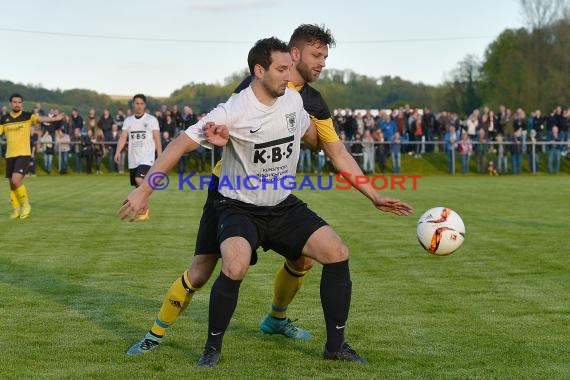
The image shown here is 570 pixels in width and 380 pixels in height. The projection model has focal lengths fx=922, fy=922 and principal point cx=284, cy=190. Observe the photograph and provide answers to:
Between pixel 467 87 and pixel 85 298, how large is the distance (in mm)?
80590

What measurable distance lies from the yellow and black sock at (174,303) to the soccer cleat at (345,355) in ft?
3.22

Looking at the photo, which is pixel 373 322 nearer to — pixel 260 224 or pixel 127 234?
pixel 260 224

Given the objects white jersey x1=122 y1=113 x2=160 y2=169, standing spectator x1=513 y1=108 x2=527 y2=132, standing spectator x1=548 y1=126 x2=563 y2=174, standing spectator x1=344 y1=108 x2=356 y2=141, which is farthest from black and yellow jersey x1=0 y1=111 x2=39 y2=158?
standing spectator x1=548 y1=126 x2=563 y2=174

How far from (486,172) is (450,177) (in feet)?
7.83

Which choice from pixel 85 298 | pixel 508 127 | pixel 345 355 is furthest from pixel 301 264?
pixel 508 127

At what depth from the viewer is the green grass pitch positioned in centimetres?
564

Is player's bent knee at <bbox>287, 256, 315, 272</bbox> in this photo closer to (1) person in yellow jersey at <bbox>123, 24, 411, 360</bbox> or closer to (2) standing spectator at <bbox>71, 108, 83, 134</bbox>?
(1) person in yellow jersey at <bbox>123, 24, 411, 360</bbox>

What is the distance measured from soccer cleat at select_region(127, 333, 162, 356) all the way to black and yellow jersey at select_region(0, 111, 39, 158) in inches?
462

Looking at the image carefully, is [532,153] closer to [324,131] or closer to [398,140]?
[398,140]

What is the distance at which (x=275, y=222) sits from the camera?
5.96 meters

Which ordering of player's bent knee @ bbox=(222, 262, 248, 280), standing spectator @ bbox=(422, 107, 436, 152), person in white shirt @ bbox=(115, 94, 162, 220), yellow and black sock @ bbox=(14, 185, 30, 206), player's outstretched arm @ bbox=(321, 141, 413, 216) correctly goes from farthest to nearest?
standing spectator @ bbox=(422, 107, 436, 152), person in white shirt @ bbox=(115, 94, 162, 220), yellow and black sock @ bbox=(14, 185, 30, 206), player's outstretched arm @ bbox=(321, 141, 413, 216), player's bent knee @ bbox=(222, 262, 248, 280)

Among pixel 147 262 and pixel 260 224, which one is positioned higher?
pixel 260 224

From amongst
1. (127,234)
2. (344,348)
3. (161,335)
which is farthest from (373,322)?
(127,234)

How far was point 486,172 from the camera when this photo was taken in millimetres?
36031
